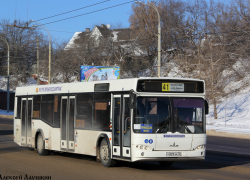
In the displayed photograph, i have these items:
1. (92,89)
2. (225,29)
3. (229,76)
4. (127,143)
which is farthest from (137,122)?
(225,29)

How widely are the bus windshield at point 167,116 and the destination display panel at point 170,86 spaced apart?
0.24 m

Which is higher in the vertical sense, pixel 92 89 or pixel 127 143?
pixel 92 89

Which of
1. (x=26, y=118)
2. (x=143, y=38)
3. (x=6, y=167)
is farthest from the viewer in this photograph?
(x=143, y=38)

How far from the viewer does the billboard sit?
48.3 meters

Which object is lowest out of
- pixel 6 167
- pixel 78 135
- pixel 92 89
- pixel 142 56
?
pixel 6 167

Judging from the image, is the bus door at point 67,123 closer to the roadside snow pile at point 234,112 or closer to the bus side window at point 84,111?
the bus side window at point 84,111

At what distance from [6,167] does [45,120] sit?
142 inches

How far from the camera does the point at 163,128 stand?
31.8 feet

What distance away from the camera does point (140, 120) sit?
9.63m

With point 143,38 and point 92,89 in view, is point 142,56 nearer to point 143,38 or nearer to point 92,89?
point 143,38

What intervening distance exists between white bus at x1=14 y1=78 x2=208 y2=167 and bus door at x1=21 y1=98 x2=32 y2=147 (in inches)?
128

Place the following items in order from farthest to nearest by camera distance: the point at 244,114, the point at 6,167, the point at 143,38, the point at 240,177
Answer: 1. the point at 143,38
2. the point at 244,114
3. the point at 6,167
4. the point at 240,177

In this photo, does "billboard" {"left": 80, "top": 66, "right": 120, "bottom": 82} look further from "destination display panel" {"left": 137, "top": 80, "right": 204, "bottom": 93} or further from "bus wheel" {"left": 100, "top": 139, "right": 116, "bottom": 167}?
"destination display panel" {"left": 137, "top": 80, "right": 204, "bottom": 93}

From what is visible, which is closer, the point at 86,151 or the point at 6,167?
the point at 6,167
